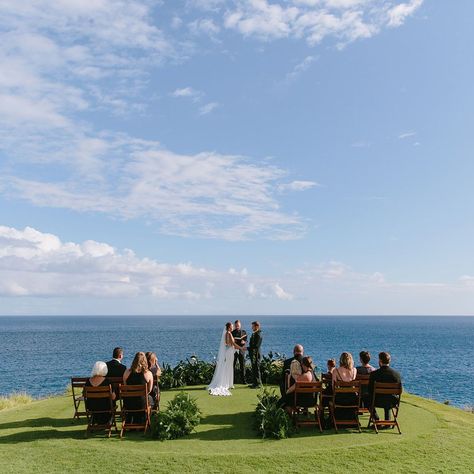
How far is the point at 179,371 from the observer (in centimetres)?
1778

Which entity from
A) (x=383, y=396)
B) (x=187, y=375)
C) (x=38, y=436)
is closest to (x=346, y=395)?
(x=383, y=396)

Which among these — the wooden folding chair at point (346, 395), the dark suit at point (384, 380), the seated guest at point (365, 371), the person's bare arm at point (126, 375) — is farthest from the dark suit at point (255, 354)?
the person's bare arm at point (126, 375)

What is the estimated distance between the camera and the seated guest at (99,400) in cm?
1117

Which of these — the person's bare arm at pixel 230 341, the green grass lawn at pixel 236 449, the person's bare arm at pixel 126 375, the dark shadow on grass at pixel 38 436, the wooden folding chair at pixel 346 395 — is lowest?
the dark shadow on grass at pixel 38 436

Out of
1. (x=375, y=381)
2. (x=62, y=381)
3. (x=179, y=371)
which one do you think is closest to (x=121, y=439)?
(x=375, y=381)

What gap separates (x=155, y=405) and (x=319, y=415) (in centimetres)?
404

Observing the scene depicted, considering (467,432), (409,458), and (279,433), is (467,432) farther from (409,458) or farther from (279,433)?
(279,433)

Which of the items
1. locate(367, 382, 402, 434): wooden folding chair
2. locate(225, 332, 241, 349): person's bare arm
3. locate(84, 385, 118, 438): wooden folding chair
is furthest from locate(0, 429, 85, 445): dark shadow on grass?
locate(367, 382, 402, 434): wooden folding chair

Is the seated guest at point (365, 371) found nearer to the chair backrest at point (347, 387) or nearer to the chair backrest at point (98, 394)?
the chair backrest at point (347, 387)

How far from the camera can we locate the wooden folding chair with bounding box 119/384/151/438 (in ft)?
36.1

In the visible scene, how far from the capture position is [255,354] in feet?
55.3

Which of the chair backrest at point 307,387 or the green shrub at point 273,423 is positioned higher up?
the chair backrest at point 307,387

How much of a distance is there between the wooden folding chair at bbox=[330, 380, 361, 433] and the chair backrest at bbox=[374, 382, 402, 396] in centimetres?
41

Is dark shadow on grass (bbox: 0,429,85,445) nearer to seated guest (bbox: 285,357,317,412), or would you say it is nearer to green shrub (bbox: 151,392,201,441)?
green shrub (bbox: 151,392,201,441)
